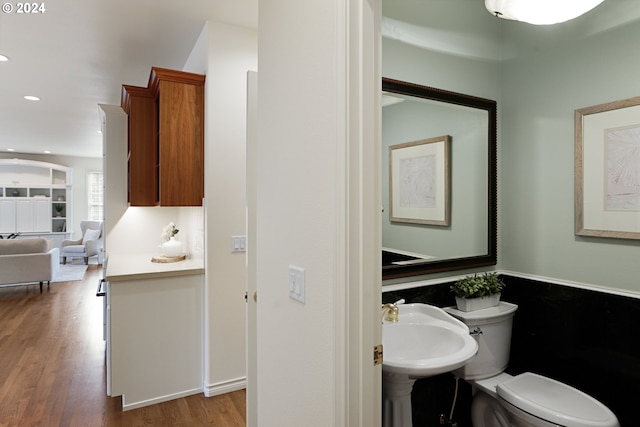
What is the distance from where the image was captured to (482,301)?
6.90 feet

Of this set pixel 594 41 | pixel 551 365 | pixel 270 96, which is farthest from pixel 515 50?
pixel 551 365

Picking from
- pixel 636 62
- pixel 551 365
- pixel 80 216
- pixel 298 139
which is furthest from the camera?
pixel 80 216

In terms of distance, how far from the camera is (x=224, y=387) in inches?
107

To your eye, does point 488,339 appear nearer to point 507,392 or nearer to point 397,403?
point 507,392

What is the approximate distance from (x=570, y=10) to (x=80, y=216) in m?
10.2

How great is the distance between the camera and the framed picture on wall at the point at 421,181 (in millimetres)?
2045

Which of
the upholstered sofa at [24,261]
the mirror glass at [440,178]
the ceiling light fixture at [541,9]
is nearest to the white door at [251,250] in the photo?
the mirror glass at [440,178]

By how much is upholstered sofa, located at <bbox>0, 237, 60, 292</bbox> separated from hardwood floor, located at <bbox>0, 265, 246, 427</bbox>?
839 millimetres

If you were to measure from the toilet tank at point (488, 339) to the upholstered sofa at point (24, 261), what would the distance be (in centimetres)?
593

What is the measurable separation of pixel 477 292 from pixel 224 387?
5.96 ft

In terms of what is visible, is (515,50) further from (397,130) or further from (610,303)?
(610,303)

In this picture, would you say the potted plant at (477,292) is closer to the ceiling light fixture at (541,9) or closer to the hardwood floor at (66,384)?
the ceiling light fixture at (541,9)

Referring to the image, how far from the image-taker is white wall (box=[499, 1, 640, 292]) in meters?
1.86

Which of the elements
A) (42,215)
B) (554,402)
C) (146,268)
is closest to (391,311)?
(554,402)
